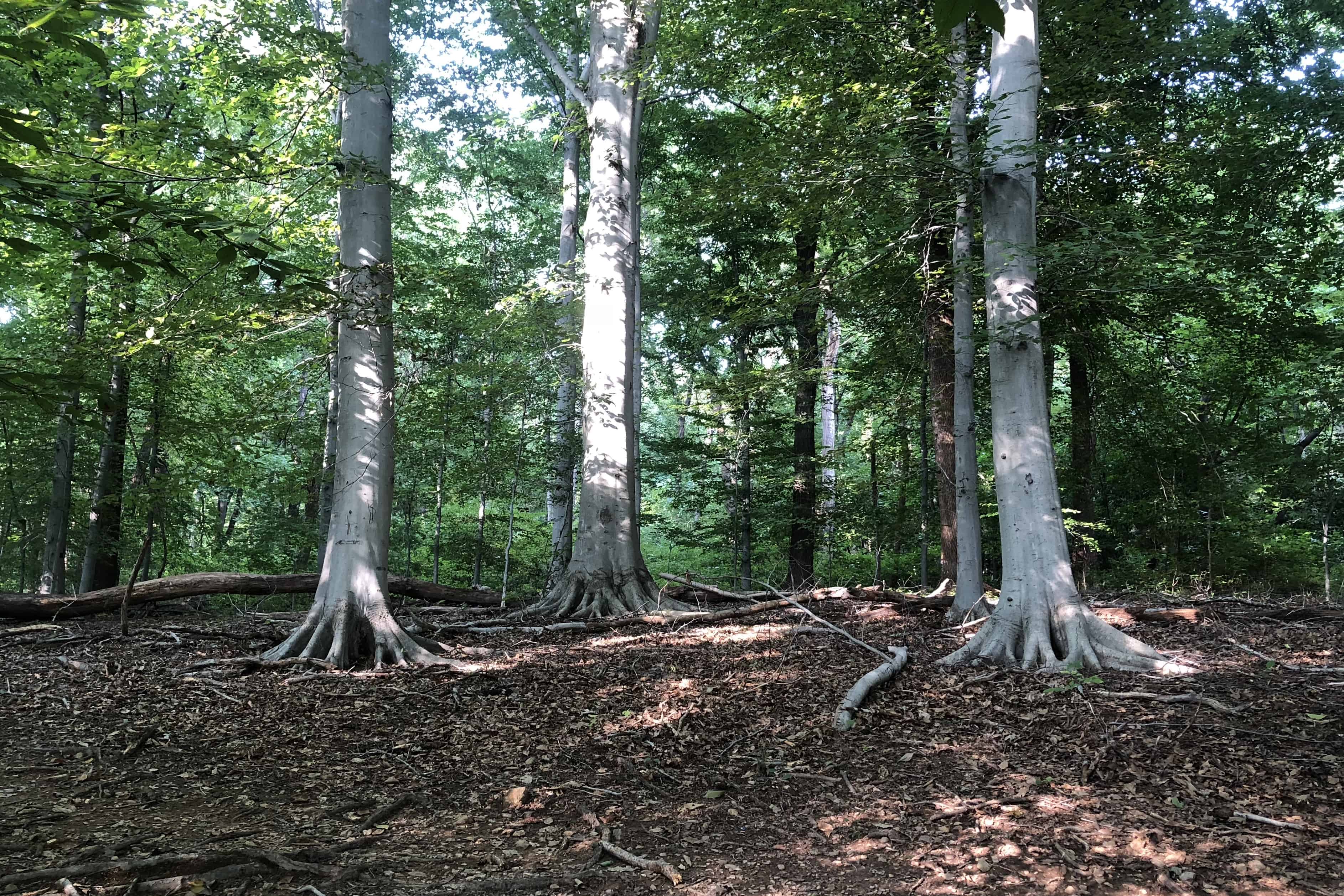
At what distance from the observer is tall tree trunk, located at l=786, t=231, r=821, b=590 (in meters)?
12.5

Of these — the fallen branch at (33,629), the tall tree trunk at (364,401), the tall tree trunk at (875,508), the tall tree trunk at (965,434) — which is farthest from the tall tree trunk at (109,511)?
the tall tree trunk at (875,508)

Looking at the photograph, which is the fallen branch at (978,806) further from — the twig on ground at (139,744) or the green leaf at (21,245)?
the twig on ground at (139,744)

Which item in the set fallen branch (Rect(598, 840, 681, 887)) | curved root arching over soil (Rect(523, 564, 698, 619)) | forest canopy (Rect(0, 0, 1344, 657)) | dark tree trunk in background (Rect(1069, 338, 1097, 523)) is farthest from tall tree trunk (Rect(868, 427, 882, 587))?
fallen branch (Rect(598, 840, 681, 887))

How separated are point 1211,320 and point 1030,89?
3295 mm

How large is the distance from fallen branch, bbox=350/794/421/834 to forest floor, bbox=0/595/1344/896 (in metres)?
0.03

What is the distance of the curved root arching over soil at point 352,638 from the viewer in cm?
648

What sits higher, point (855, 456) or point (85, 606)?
A: point (855, 456)

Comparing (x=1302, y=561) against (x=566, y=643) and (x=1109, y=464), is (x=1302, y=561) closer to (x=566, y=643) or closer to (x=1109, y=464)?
(x=1109, y=464)

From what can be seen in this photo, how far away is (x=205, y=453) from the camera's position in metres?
9.91

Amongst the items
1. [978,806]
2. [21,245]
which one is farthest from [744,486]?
[21,245]

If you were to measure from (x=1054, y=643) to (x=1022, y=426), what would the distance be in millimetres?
1735

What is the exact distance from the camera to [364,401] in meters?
6.88

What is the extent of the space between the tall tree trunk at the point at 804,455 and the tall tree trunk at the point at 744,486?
774mm

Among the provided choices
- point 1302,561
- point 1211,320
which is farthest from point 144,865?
point 1302,561
